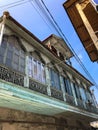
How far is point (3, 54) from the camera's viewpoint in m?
6.50

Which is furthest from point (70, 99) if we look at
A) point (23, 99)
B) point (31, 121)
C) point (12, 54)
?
point (12, 54)

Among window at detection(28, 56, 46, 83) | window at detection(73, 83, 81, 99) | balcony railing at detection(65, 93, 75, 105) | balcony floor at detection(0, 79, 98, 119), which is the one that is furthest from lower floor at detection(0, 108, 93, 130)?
window at detection(28, 56, 46, 83)

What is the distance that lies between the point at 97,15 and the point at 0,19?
434cm

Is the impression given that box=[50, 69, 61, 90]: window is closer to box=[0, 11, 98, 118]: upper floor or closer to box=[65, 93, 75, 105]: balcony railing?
box=[0, 11, 98, 118]: upper floor

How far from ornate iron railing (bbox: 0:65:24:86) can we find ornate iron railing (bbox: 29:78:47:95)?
0.61m

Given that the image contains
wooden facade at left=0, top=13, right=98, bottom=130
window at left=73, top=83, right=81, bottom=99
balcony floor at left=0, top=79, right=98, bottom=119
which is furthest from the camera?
window at left=73, top=83, right=81, bottom=99

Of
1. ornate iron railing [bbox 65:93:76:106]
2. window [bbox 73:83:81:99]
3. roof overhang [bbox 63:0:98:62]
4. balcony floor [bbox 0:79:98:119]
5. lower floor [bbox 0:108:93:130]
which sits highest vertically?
roof overhang [bbox 63:0:98:62]

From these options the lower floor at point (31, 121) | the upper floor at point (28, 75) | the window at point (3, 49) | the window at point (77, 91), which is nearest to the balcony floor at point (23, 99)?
the upper floor at point (28, 75)

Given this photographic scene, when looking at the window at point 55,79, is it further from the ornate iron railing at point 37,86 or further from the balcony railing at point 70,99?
the ornate iron railing at point 37,86

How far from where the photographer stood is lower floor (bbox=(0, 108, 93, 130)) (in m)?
6.41

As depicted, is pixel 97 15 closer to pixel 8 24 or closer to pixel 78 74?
pixel 8 24

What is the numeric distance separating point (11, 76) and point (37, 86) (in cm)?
172

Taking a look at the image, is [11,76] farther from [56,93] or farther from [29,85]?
[56,93]

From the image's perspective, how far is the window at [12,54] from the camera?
654 cm
